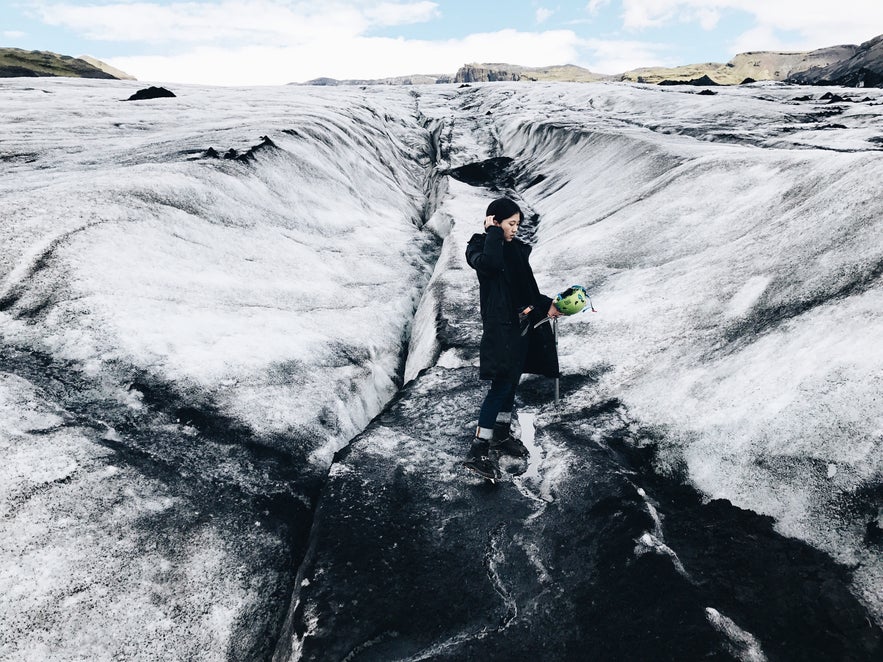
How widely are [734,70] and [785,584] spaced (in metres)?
193

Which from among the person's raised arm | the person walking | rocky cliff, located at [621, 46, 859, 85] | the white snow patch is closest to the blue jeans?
the person walking

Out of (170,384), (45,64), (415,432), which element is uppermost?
(45,64)

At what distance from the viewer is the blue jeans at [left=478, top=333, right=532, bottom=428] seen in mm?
4594

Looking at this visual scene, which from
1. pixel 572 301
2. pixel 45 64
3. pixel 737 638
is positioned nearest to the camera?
pixel 737 638

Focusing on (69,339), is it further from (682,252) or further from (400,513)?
(682,252)

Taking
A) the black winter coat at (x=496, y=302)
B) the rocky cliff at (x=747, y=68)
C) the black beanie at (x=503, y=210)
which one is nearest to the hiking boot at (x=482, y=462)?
the black winter coat at (x=496, y=302)

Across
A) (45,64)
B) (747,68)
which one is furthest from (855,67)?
(747,68)

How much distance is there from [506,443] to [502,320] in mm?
1242

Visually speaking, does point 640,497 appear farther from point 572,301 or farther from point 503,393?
point 572,301

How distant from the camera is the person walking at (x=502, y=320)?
14.3 feet

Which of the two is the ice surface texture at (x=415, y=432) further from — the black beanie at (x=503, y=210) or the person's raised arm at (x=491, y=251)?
the black beanie at (x=503, y=210)

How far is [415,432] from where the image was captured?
209 inches

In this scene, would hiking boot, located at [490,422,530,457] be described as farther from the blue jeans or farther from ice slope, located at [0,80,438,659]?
ice slope, located at [0,80,438,659]

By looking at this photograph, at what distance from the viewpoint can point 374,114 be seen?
24.5 meters
